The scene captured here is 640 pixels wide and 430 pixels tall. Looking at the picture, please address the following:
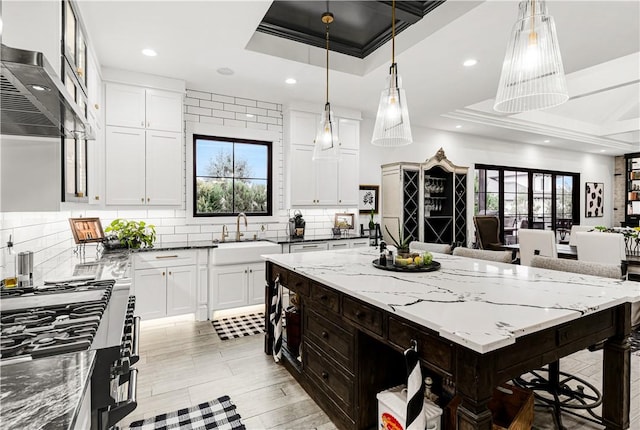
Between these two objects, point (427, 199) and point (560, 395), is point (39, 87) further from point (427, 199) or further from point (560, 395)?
point (427, 199)

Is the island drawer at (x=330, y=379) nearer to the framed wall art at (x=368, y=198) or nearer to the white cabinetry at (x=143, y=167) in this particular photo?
the white cabinetry at (x=143, y=167)

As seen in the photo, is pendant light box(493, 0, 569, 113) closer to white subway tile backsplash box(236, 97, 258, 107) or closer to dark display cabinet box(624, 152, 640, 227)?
white subway tile backsplash box(236, 97, 258, 107)

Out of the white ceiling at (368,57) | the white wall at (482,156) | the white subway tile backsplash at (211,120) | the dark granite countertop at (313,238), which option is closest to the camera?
the white ceiling at (368,57)

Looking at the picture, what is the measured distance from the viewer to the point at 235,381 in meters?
2.62

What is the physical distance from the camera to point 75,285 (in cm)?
181

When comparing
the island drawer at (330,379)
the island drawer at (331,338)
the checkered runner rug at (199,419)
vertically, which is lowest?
the checkered runner rug at (199,419)

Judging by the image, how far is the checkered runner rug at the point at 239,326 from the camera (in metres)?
3.59

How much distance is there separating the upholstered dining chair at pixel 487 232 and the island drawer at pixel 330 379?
174 inches

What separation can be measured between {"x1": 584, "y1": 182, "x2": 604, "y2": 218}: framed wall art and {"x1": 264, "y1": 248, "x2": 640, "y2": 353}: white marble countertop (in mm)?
8565

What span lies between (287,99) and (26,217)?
335 centimetres

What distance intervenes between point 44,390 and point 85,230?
274cm

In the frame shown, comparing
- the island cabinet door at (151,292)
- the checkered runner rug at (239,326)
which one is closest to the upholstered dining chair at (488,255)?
the checkered runner rug at (239,326)

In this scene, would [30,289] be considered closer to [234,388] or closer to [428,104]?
[234,388]

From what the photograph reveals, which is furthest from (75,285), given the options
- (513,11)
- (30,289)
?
(513,11)
